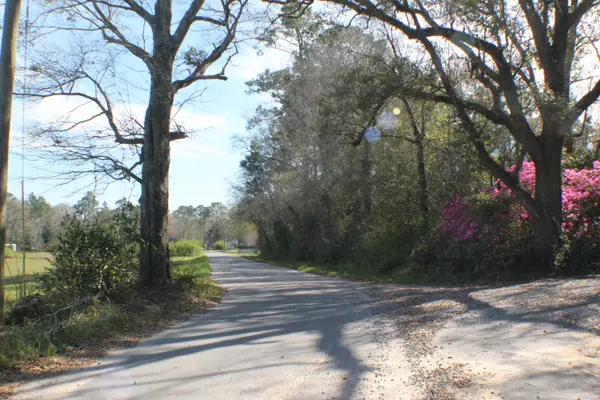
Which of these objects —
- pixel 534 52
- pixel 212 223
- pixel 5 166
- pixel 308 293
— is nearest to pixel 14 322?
pixel 5 166

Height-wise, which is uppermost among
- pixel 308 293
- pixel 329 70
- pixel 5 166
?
pixel 329 70

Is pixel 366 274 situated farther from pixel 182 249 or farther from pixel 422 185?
pixel 182 249

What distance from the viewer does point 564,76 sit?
14523 millimetres

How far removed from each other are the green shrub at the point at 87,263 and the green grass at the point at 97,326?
470 mm

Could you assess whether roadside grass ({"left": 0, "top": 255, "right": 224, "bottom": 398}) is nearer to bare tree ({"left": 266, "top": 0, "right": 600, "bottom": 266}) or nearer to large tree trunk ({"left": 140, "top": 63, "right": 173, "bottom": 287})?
large tree trunk ({"left": 140, "top": 63, "right": 173, "bottom": 287})

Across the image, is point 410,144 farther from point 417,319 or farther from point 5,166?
point 5,166

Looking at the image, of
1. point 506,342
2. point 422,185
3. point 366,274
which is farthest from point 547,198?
point 506,342

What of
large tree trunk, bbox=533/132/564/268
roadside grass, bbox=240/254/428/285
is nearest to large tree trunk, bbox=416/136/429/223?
roadside grass, bbox=240/254/428/285

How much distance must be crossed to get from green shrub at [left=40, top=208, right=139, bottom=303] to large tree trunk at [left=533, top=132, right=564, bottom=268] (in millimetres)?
11217

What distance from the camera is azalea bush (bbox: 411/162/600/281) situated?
14023mm

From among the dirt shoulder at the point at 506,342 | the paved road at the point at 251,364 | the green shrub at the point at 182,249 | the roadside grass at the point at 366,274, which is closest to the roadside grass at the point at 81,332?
the paved road at the point at 251,364

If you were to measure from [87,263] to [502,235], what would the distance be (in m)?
12.4

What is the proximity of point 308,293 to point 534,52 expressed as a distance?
960 cm

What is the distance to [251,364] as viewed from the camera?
6.32 m
